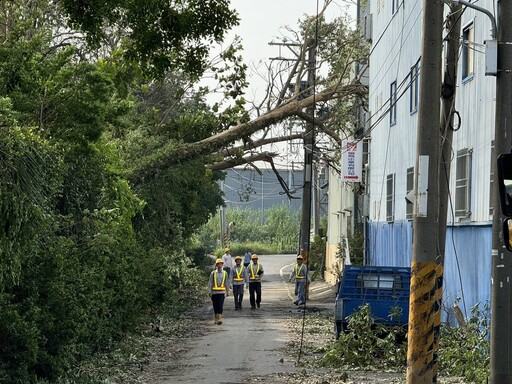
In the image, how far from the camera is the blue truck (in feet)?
67.9

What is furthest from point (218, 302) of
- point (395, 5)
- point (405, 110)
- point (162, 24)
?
point (162, 24)

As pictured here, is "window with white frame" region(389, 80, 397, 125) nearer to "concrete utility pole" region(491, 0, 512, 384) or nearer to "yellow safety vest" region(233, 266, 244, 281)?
"yellow safety vest" region(233, 266, 244, 281)

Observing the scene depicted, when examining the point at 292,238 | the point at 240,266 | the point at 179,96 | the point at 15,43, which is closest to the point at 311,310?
the point at 240,266

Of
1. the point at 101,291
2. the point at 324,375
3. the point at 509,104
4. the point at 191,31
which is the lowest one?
the point at 324,375

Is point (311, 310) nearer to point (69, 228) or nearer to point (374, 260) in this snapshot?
point (374, 260)

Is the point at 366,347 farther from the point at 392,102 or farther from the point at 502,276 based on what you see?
the point at 392,102

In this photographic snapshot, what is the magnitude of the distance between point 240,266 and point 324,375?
1688 centimetres

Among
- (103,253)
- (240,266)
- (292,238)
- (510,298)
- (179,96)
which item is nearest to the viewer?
(510,298)

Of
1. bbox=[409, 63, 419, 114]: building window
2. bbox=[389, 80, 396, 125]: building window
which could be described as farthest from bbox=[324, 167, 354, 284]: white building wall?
bbox=[409, 63, 419, 114]: building window

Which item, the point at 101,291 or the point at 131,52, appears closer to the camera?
the point at 131,52

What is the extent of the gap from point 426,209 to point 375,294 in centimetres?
794

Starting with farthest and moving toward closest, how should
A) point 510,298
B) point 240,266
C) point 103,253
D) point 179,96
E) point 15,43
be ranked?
point 179,96 < point 240,266 < point 103,253 < point 15,43 < point 510,298

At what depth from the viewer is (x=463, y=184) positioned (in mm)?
22328

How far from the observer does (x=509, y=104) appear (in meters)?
13.2
